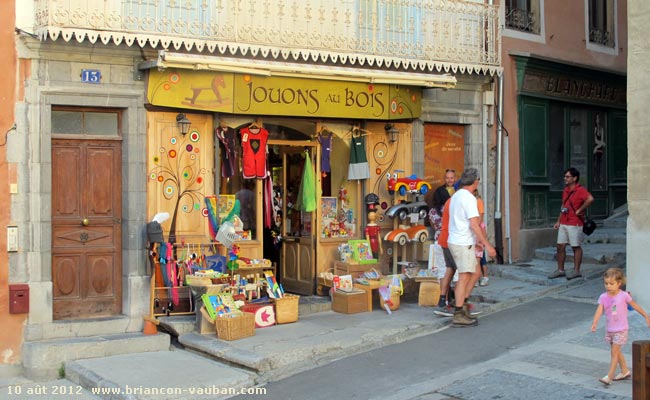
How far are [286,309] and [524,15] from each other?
731cm

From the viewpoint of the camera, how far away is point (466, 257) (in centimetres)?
943

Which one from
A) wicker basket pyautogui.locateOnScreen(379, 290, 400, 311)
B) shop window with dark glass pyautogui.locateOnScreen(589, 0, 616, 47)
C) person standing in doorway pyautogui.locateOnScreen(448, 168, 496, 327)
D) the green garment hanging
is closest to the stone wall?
person standing in doorway pyautogui.locateOnScreen(448, 168, 496, 327)

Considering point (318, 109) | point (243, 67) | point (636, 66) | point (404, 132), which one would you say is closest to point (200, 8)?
point (243, 67)

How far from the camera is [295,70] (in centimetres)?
1059

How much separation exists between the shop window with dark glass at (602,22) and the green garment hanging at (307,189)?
6.96 m

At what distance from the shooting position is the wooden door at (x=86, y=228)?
981 cm

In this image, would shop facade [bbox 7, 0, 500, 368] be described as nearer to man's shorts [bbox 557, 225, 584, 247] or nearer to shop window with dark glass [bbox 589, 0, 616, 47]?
man's shorts [bbox 557, 225, 584, 247]

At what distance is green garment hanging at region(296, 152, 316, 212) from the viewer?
11.6 metres

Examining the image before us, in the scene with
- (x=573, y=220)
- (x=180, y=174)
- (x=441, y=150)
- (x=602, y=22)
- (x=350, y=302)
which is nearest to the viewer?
(x=180, y=174)

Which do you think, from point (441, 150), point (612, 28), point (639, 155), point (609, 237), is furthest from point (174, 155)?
point (612, 28)

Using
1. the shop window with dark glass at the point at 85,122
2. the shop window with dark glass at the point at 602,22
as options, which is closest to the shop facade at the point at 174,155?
the shop window with dark glass at the point at 85,122

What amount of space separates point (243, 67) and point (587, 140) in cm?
836

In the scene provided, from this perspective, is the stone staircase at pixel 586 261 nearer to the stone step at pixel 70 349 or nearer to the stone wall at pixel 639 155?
the stone wall at pixel 639 155

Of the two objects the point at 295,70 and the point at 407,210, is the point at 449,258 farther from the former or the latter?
the point at 295,70
